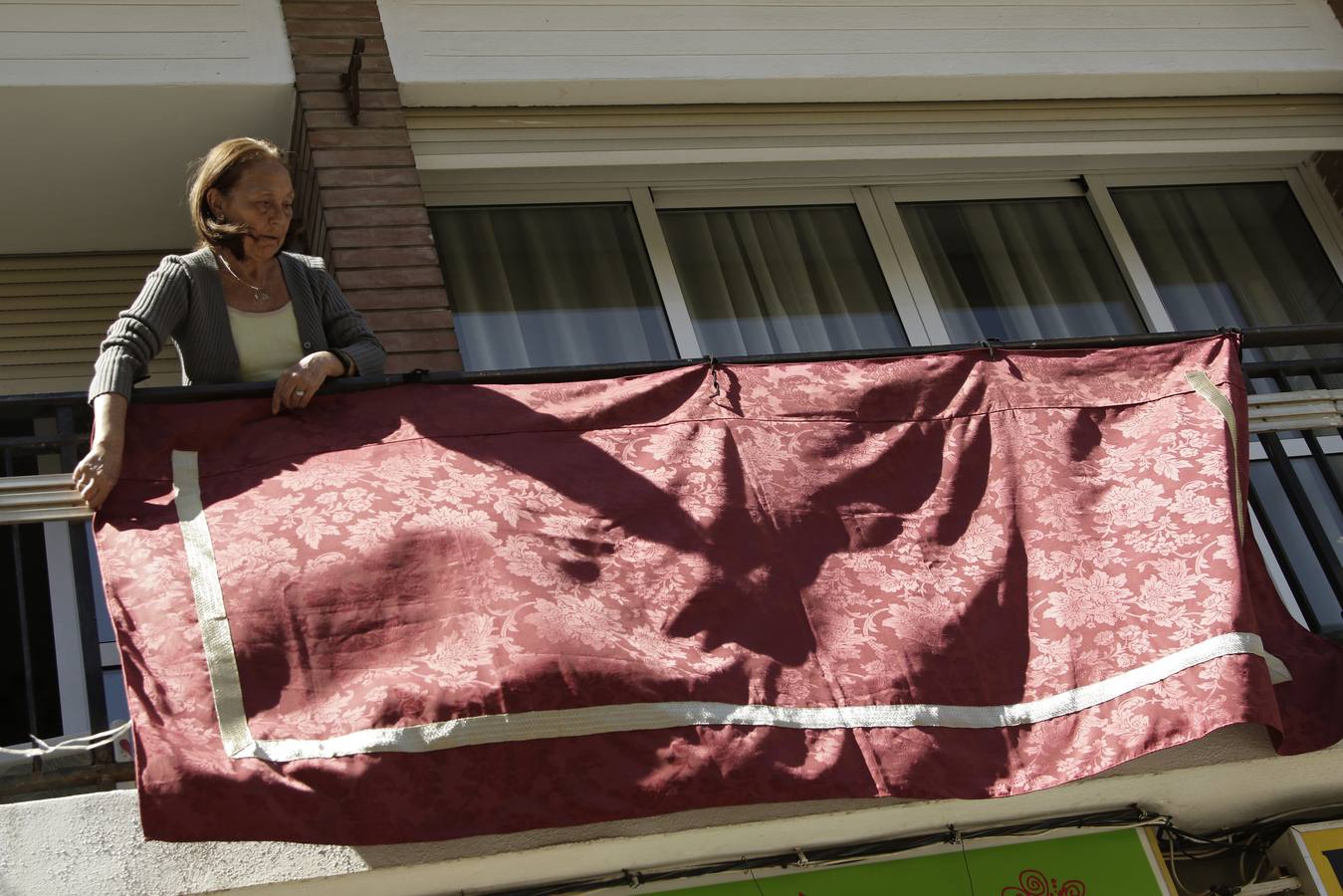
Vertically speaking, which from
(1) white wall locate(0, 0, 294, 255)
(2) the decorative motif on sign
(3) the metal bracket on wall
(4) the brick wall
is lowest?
(2) the decorative motif on sign

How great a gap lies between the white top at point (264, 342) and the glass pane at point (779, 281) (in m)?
2.28

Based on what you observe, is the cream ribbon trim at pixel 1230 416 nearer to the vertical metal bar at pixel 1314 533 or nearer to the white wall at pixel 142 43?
the vertical metal bar at pixel 1314 533

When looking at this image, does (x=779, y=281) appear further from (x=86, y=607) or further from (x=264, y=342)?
(x=86, y=607)

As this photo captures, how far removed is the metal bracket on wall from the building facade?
0.01 meters

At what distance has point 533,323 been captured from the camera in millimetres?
6332

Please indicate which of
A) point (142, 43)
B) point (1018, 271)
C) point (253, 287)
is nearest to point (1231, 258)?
point (1018, 271)

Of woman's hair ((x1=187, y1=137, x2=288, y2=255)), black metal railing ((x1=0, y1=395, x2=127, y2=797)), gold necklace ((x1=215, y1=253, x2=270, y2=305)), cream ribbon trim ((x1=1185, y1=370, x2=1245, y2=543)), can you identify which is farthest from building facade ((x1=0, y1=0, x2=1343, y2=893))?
woman's hair ((x1=187, y1=137, x2=288, y2=255))

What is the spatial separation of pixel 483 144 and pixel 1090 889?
3566mm

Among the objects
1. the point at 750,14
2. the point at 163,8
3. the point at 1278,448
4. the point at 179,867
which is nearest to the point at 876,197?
the point at 750,14

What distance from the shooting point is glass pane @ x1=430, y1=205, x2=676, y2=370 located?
628 centimetres

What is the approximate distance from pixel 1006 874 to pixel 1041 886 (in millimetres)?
109

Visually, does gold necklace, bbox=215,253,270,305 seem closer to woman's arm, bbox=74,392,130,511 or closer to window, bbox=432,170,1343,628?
woman's arm, bbox=74,392,130,511

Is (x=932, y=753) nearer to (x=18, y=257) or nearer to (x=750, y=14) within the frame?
(x=750, y=14)

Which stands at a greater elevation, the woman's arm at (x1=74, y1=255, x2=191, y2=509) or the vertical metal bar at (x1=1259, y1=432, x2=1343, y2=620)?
the woman's arm at (x1=74, y1=255, x2=191, y2=509)
